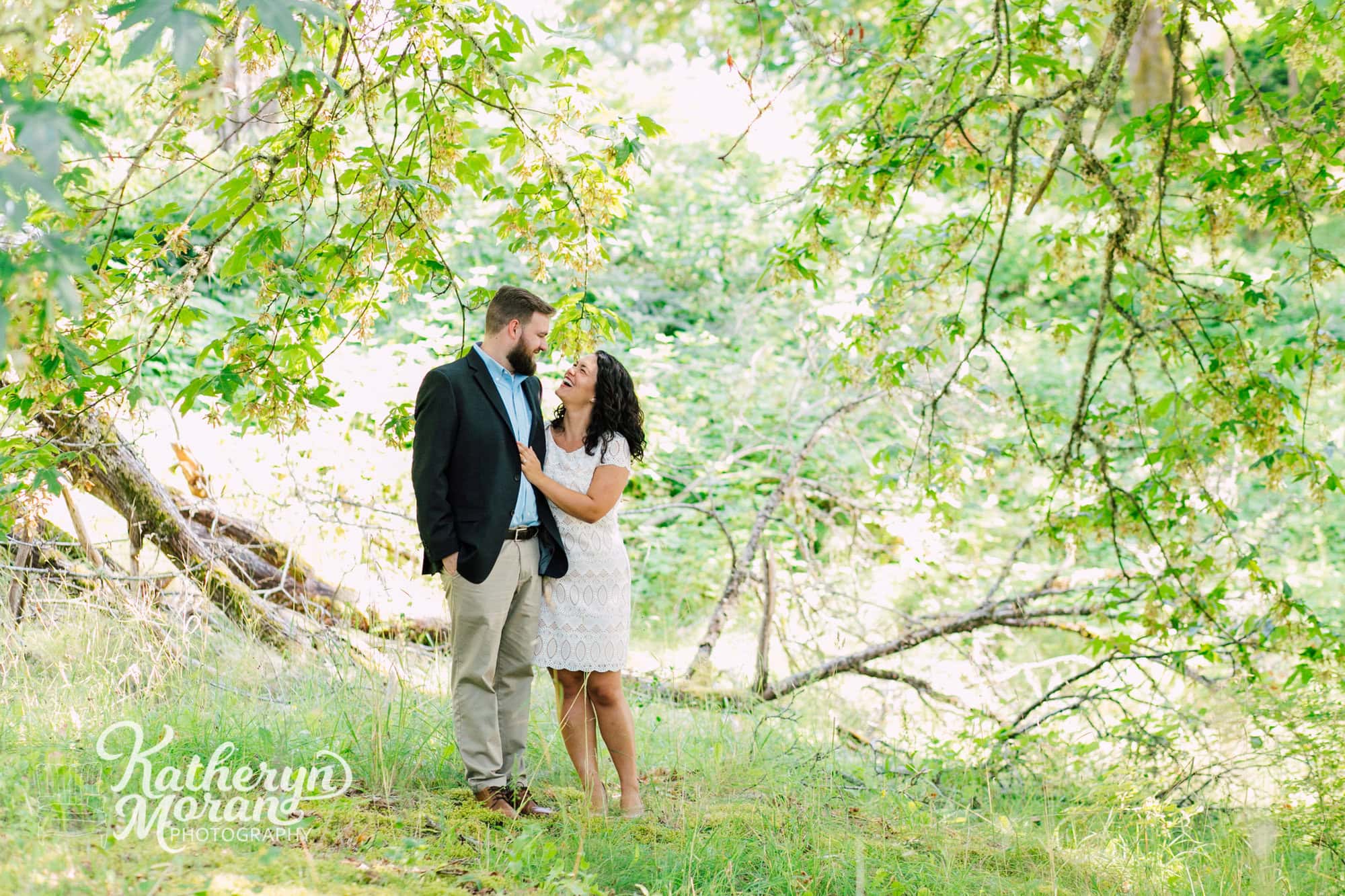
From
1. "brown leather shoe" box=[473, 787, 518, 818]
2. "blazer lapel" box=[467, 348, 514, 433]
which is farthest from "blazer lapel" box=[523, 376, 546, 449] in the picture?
"brown leather shoe" box=[473, 787, 518, 818]

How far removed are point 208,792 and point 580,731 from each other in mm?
1317

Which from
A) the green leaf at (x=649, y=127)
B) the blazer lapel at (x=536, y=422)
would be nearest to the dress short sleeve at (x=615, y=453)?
the blazer lapel at (x=536, y=422)

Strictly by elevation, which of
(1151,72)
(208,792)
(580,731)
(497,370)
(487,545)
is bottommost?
(208,792)

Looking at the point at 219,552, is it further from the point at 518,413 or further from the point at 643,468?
the point at 643,468

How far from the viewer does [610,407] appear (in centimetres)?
399

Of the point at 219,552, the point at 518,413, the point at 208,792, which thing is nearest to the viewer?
the point at 208,792

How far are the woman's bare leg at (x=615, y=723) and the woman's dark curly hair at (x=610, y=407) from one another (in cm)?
86

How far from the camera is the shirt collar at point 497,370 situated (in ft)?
13.1

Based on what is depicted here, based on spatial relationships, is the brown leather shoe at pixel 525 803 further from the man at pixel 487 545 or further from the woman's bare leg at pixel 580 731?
the woman's bare leg at pixel 580 731

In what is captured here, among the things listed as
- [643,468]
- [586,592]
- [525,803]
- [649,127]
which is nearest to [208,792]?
[525,803]

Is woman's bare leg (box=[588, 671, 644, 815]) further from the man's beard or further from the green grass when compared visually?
the man's beard

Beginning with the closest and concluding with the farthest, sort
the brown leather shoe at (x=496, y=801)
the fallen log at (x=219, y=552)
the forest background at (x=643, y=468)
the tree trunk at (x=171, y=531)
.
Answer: the forest background at (x=643, y=468) → the brown leather shoe at (x=496, y=801) → the fallen log at (x=219, y=552) → the tree trunk at (x=171, y=531)

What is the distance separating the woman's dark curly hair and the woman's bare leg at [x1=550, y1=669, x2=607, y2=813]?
87cm

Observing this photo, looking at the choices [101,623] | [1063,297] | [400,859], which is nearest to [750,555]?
[101,623]
